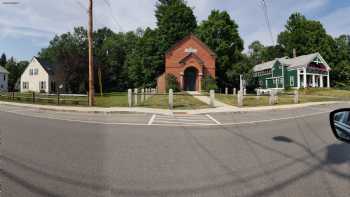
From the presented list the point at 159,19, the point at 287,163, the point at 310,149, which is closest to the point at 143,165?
the point at 287,163

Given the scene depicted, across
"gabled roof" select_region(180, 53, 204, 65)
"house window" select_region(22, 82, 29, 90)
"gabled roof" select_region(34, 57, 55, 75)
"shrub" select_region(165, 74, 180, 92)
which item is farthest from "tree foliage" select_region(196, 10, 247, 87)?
"house window" select_region(22, 82, 29, 90)

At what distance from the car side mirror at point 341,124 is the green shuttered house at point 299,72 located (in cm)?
4956

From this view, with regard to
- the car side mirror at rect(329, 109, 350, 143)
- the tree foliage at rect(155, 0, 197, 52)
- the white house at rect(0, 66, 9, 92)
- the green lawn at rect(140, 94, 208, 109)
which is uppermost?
the tree foliage at rect(155, 0, 197, 52)

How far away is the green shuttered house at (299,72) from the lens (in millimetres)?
49219

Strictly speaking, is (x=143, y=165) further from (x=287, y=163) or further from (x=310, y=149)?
(x=310, y=149)

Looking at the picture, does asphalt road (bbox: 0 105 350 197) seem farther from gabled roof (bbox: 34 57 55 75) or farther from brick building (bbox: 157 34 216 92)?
gabled roof (bbox: 34 57 55 75)

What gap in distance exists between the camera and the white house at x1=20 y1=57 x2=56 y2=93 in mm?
53781

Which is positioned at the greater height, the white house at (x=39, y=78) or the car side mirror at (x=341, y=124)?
the white house at (x=39, y=78)

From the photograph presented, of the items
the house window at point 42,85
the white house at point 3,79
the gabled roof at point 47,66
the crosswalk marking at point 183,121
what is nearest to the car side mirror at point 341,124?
the crosswalk marking at point 183,121

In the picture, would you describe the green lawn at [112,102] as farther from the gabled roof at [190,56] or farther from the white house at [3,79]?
the white house at [3,79]

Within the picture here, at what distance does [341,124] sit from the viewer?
342 centimetres

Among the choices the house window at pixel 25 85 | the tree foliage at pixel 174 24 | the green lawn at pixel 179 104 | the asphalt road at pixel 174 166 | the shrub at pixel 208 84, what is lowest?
the asphalt road at pixel 174 166

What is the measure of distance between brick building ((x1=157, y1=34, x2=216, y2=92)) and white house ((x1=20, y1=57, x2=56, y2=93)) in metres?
25.9

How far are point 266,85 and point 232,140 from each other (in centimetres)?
5246
